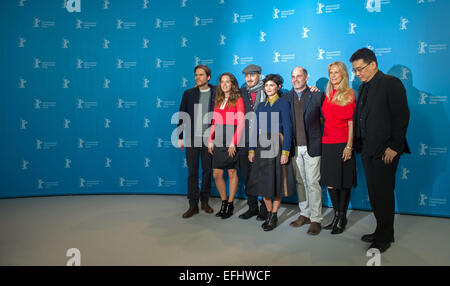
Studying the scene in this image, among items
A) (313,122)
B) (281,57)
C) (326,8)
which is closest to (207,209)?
(313,122)

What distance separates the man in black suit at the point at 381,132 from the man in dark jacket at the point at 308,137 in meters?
0.46

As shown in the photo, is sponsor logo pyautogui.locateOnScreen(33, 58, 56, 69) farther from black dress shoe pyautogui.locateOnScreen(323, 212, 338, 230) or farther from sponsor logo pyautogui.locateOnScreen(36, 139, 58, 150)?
black dress shoe pyautogui.locateOnScreen(323, 212, 338, 230)

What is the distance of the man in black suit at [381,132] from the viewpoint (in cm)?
239

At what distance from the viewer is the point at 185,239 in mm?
2764

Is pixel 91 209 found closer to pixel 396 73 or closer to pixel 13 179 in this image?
pixel 13 179

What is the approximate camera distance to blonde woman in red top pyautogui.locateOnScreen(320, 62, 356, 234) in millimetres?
2752

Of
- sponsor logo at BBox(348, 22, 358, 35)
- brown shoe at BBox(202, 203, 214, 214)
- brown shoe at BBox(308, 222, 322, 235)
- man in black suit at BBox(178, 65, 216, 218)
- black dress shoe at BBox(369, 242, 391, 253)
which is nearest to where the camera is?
black dress shoe at BBox(369, 242, 391, 253)

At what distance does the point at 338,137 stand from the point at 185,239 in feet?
5.63

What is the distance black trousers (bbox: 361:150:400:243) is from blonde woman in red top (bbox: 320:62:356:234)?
0.92 ft

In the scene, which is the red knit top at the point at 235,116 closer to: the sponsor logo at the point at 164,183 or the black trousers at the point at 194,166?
the black trousers at the point at 194,166

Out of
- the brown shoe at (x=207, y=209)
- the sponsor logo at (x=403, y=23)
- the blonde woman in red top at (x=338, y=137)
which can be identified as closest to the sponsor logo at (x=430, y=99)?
the sponsor logo at (x=403, y=23)

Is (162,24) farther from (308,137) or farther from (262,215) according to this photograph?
(262,215)

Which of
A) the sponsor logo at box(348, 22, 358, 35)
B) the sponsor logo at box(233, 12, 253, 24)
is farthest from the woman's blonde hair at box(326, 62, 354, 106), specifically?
the sponsor logo at box(233, 12, 253, 24)

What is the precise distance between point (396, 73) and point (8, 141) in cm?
536
